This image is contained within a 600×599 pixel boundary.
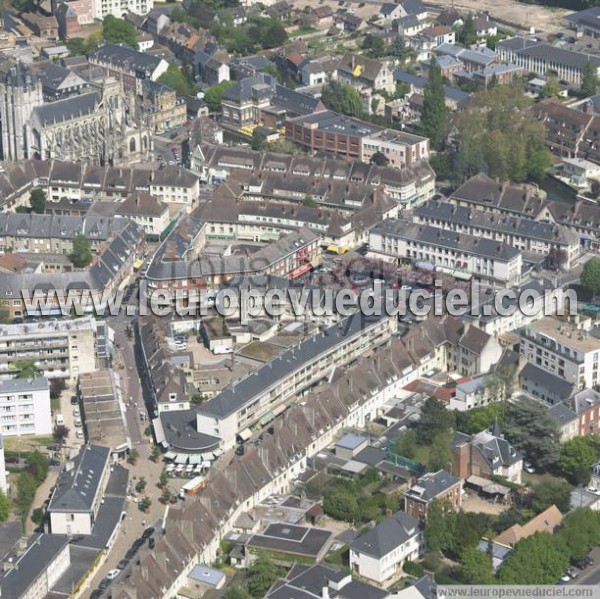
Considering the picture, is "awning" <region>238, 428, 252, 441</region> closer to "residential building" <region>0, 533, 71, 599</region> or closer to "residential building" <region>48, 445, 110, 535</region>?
"residential building" <region>48, 445, 110, 535</region>

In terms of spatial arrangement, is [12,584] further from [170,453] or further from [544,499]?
[544,499]

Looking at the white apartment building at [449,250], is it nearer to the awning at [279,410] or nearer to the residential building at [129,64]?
the awning at [279,410]

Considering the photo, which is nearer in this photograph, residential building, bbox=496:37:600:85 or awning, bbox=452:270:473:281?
awning, bbox=452:270:473:281

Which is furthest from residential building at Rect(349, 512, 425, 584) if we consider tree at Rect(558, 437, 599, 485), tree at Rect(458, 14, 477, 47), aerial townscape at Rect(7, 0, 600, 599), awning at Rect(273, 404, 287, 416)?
tree at Rect(458, 14, 477, 47)

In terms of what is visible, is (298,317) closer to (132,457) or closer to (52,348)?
(52,348)

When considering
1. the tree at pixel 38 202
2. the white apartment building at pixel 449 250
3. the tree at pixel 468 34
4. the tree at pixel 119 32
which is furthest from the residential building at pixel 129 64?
the white apartment building at pixel 449 250

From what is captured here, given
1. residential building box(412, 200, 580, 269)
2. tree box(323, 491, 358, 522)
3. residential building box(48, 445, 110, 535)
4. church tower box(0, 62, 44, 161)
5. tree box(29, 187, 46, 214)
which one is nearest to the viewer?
residential building box(48, 445, 110, 535)
